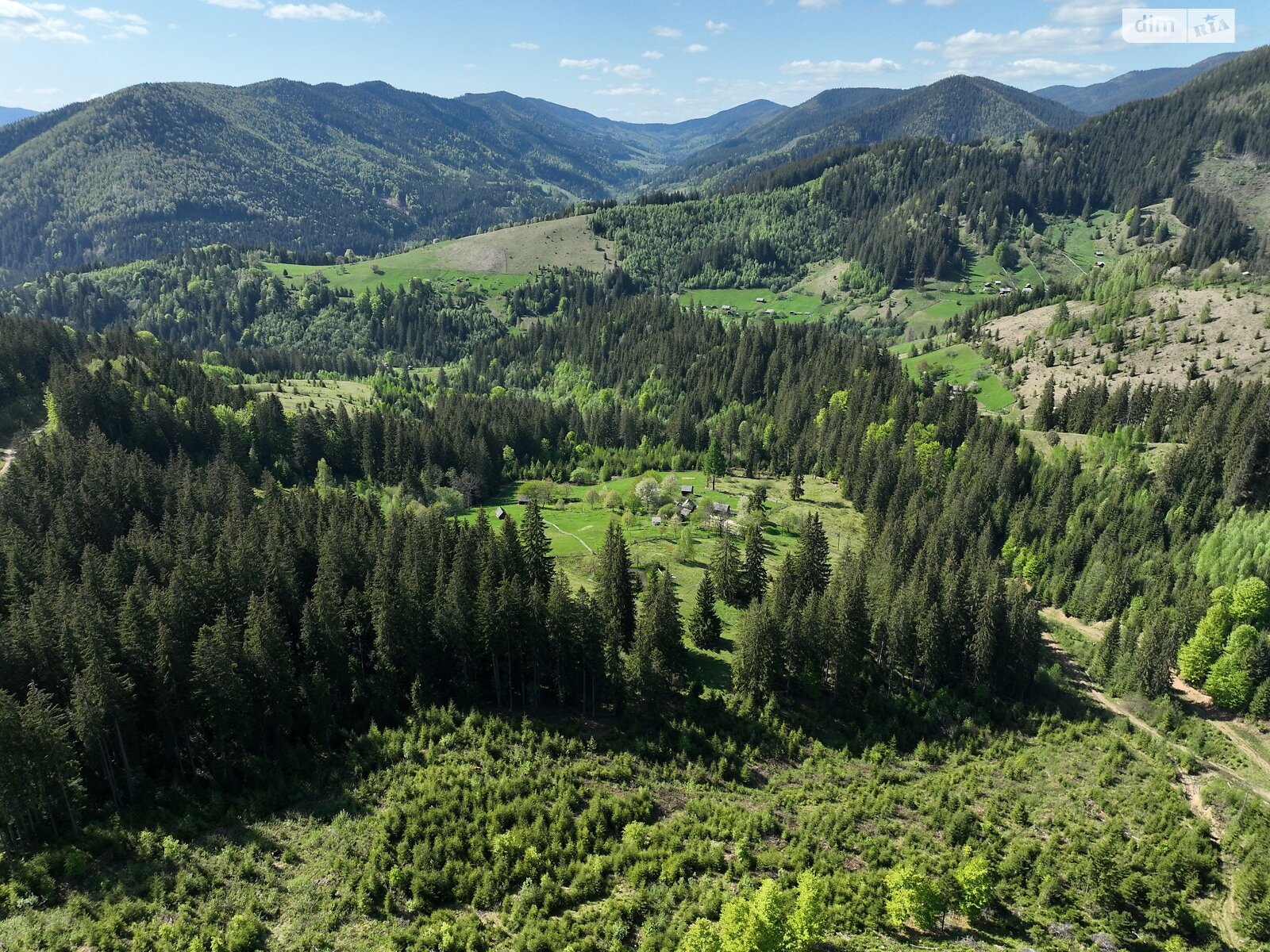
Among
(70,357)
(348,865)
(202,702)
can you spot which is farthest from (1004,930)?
(70,357)

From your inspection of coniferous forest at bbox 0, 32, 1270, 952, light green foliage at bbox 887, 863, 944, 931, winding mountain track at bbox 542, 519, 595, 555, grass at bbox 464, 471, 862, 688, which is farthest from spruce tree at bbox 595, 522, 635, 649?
light green foliage at bbox 887, 863, 944, 931

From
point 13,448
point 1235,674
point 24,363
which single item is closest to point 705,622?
point 1235,674

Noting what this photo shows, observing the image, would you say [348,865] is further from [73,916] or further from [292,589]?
[292,589]

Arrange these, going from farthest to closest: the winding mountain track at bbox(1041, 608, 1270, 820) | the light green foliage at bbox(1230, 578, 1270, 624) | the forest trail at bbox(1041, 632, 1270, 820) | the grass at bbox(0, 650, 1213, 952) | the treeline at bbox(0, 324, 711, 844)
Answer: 1. the light green foliage at bbox(1230, 578, 1270, 624)
2. the forest trail at bbox(1041, 632, 1270, 820)
3. the winding mountain track at bbox(1041, 608, 1270, 820)
4. the treeline at bbox(0, 324, 711, 844)
5. the grass at bbox(0, 650, 1213, 952)

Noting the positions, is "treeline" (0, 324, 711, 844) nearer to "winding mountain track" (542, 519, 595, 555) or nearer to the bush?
the bush

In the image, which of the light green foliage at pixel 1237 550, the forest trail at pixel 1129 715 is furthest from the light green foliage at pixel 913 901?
the light green foliage at pixel 1237 550

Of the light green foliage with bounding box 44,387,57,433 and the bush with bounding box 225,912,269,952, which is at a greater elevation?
the light green foliage with bounding box 44,387,57,433

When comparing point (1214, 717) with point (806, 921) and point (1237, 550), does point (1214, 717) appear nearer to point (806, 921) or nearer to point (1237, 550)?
point (1237, 550)
